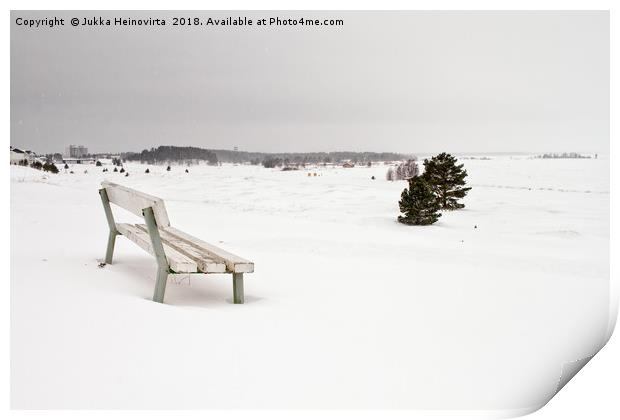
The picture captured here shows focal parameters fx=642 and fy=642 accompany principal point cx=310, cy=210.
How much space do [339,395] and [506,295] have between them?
288 cm

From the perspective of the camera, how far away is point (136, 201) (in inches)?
189

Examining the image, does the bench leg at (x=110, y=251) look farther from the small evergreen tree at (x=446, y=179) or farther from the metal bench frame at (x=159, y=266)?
the small evergreen tree at (x=446, y=179)

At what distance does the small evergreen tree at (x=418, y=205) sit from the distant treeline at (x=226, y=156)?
1577 millimetres

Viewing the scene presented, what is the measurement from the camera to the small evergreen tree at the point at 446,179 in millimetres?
8859

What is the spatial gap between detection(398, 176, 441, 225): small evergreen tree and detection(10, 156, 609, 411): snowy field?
0.25 m

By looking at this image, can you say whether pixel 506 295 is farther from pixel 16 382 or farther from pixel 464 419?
pixel 16 382

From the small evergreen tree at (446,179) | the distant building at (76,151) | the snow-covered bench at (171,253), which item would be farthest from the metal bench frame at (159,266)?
the small evergreen tree at (446,179)

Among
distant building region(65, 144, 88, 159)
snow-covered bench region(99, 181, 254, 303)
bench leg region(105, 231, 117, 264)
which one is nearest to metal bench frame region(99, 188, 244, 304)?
snow-covered bench region(99, 181, 254, 303)

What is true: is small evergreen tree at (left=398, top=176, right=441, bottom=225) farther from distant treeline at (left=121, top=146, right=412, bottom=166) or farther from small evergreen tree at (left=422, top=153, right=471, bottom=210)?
distant treeline at (left=121, top=146, right=412, bottom=166)

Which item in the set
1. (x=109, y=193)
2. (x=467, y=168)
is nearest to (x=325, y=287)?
(x=109, y=193)

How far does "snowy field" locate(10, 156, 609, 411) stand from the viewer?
12.4 feet

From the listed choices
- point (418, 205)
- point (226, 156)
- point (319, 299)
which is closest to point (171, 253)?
point (319, 299)

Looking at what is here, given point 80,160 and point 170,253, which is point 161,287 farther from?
point 80,160

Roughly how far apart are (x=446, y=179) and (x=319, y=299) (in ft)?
14.7
